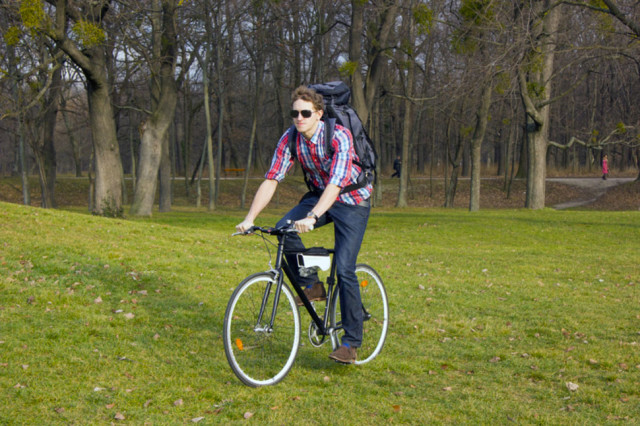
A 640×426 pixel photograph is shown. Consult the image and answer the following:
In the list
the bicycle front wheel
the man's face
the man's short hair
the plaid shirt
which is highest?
the man's short hair

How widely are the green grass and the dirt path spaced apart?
92.0 ft

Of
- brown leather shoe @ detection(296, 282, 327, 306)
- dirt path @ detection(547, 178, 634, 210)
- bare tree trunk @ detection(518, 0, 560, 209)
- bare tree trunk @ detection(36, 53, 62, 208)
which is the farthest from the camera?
dirt path @ detection(547, 178, 634, 210)

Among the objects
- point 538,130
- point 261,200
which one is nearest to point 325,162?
point 261,200

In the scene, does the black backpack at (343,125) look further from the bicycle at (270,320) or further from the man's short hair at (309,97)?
the bicycle at (270,320)

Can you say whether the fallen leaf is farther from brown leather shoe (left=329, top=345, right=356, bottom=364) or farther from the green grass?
brown leather shoe (left=329, top=345, right=356, bottom=364)

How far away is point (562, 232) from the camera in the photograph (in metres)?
18.8

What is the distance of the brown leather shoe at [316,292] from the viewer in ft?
17.7

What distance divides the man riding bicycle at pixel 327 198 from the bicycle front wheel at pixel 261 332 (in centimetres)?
37

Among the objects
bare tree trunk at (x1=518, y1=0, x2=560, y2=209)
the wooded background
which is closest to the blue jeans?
the wooded background

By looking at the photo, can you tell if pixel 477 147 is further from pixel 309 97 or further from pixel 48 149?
pixel 309 97

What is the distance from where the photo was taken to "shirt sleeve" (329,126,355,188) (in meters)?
4.97

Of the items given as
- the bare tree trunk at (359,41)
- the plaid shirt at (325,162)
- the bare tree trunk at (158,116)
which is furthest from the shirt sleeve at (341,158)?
the bare tree trunk at (359,41)

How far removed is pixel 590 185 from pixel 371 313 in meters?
42.2

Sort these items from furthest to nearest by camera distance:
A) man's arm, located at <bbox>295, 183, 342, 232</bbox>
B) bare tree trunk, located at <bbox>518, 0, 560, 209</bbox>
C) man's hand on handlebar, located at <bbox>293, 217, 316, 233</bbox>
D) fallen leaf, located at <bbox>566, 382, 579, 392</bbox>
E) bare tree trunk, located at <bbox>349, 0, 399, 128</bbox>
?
bare tree trunk, located at <bbox>518, 0, 560, 209</bbox> → bare tree trunk, located at <bbox>349, 0, 399, 128</bbox> → fallen leaf, located at <bbox>566, 382, 579, 392</bbox> → man's arm, located at <bbox>295, 183, 342, 232</bbox> → man's hand on handlebar, located at <bbox>293, 217, 316, 233</bbox>
